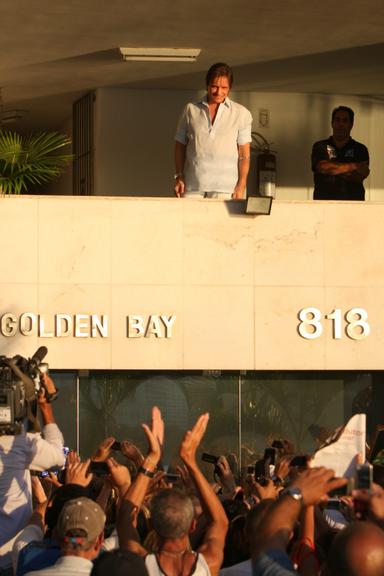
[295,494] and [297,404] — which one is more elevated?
[295,494]

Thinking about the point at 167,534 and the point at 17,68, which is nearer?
the point at 167,534

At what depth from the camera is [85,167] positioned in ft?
62.4

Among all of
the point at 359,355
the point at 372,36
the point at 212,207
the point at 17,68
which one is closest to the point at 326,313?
the point at 359,355

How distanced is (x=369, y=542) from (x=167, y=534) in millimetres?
1526

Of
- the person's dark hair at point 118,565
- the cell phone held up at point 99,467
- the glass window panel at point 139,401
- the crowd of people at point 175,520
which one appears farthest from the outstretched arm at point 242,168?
the person's dark hair at point 118,565

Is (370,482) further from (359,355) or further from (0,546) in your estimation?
(359,355)

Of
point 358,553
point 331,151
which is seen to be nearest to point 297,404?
point 331,151

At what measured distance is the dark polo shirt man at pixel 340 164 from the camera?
596 inches

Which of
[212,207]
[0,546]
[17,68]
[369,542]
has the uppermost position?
[17,68]

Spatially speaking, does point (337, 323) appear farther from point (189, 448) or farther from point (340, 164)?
point (189, 448)

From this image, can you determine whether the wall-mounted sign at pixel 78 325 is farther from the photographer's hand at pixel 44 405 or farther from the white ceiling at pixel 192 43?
the photographer's hand at pixel 44 405

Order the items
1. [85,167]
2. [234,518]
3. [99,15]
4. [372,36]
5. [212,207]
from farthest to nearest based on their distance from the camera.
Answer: [85,167] < [372,36] < [99,15] < [212,207] < [234,518]

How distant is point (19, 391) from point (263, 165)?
10390 millimetres

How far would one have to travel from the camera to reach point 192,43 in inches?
656
